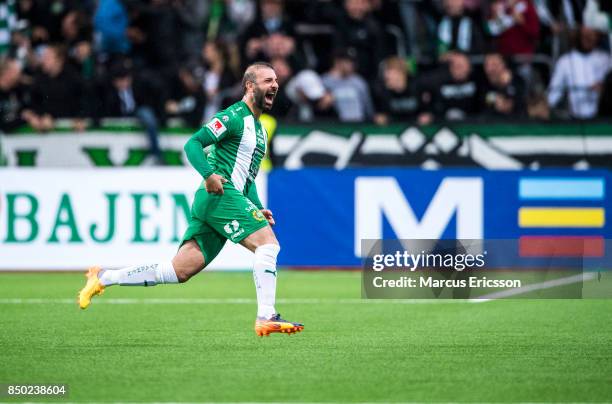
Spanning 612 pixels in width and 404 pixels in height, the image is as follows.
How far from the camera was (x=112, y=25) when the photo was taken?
18.4 m

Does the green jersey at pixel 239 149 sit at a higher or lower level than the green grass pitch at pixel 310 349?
higher

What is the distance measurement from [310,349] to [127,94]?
9354mm

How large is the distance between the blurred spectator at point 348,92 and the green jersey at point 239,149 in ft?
26.3

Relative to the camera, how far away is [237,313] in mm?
11297

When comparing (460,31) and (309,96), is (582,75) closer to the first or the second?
(460,31)

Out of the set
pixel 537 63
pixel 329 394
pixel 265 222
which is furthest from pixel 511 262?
pixel 329 394

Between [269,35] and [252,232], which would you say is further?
[269,35]

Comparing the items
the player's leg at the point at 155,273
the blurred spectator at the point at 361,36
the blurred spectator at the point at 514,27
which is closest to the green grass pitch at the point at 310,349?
the player's leg at the point at 155,273

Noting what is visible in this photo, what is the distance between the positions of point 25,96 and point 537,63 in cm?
780

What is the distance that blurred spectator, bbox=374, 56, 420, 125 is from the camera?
1717 centimetres

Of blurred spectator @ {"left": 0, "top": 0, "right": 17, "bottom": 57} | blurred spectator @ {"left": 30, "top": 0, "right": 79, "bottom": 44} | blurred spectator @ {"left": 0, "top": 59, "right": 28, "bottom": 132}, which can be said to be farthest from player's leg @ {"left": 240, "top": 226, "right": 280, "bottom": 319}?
blurred spectator @ {"left": 0, "top": 0, "right": 17, "bottom": 57}

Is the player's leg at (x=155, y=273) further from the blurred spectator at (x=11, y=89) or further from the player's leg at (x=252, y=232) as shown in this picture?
the blurred spectator at (x=11, y=89)

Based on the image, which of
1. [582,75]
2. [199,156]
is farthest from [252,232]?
[582,75]

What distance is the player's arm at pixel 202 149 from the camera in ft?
28.8
